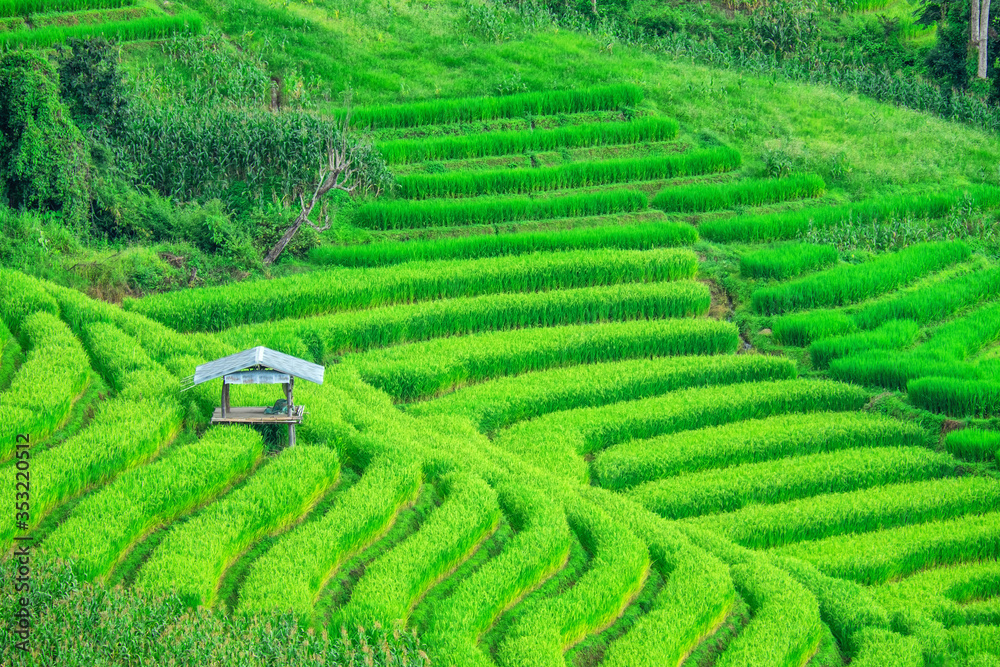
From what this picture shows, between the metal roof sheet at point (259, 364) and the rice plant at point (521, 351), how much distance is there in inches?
134

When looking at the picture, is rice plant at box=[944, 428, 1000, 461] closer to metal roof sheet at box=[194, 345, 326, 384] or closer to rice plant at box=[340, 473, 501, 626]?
rice plant at box=[340, 473, 501, 626]

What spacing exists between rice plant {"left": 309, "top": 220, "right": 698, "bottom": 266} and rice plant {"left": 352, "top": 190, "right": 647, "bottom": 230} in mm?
681

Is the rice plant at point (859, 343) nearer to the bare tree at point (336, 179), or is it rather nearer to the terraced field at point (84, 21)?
the bare tree at point (336, 179)

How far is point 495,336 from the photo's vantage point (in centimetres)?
2041

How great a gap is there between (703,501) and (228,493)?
22.0 feet

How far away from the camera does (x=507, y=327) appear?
2114cm

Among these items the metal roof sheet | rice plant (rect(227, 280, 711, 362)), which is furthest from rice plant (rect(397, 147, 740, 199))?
the metal roof sheet

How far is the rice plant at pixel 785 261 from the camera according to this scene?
75.5 feet

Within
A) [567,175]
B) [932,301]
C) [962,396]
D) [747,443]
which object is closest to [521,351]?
[747,443]

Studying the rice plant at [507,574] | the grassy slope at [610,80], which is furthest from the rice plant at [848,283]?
the rice plant at [507,574]

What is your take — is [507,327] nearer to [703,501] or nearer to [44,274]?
[703,501]

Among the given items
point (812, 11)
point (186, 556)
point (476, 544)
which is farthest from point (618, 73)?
point (186, 556)

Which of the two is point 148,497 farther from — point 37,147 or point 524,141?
point 524,141

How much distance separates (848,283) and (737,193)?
4.27 meters
